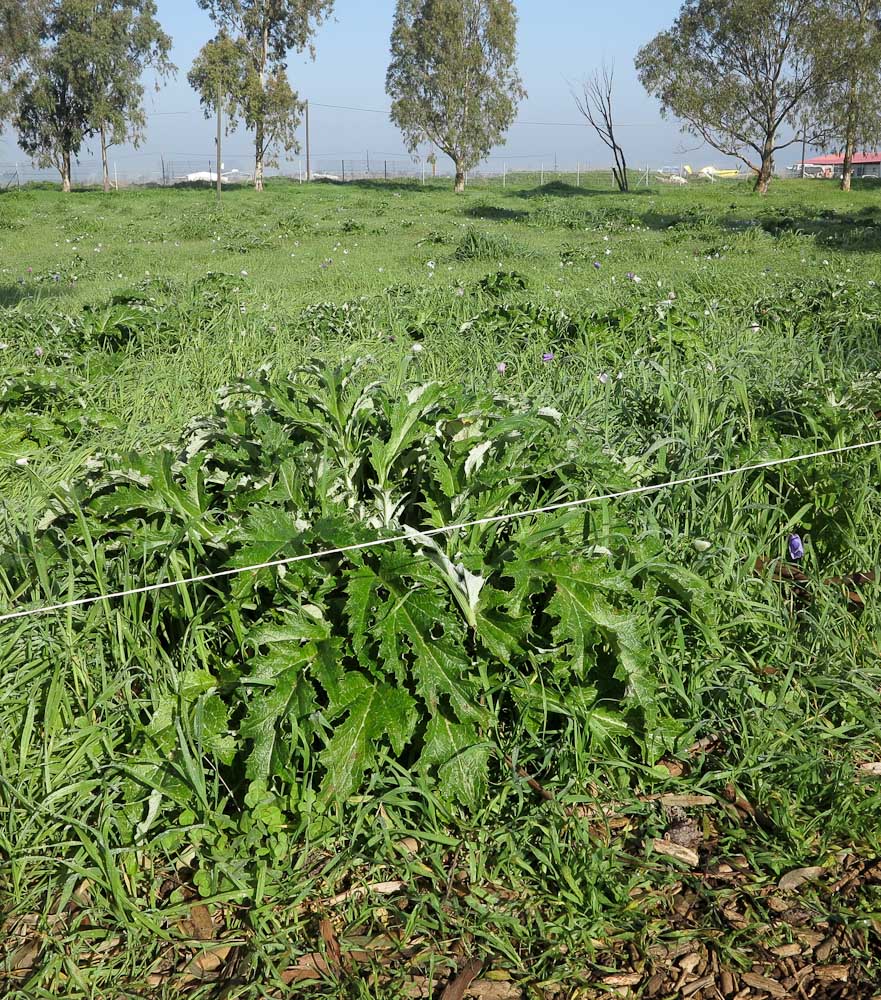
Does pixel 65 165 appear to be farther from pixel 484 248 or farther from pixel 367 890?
pixel 367 890

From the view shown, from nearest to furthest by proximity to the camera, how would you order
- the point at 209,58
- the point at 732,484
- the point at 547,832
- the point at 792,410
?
the point at 547,832 → the point at 732,484 → the point at 792,410 → the point at 209,58

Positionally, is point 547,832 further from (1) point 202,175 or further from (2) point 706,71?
(1) point 202,175

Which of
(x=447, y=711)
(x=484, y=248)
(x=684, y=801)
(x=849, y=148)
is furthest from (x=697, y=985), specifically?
(x=849, y=148)

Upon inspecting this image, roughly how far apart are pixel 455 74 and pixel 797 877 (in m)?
48.8

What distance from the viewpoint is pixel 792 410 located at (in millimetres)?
3635

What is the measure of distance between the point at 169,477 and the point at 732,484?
77.3 inches

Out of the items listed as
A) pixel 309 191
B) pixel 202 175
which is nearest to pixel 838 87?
pixel 309 191

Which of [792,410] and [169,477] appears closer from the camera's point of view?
[169,477]

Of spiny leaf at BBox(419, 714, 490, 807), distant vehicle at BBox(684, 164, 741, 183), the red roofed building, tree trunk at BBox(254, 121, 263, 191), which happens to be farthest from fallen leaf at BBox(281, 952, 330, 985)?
the red roofed building

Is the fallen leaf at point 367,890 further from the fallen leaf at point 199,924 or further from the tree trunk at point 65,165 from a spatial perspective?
the tree trunk at point 65,165

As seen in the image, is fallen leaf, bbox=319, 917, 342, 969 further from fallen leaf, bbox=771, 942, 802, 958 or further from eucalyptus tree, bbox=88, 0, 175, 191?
eucalyptus tree, bbox=88, 0, 175, 191

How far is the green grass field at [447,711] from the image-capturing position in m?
1.84

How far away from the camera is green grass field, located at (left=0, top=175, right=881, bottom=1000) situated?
184cm

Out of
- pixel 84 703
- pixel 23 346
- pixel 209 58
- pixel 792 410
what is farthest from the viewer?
pixel 209 58
